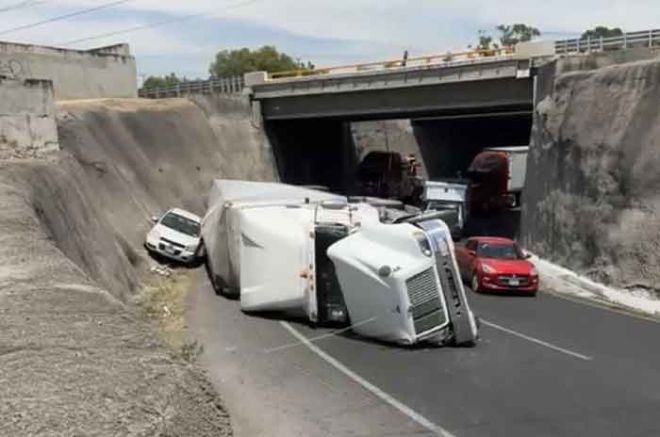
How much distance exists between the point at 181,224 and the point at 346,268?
14.9 m

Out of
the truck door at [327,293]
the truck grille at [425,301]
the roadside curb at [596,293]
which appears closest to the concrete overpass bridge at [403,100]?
the roadside curb at [596,293]

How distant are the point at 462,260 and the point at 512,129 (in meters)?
42.0

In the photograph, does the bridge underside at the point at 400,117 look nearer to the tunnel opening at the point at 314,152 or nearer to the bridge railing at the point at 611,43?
the tunnel opening at the point at 314,152

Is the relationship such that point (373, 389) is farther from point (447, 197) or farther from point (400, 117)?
point (400, 117)

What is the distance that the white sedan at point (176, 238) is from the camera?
98.9 ft

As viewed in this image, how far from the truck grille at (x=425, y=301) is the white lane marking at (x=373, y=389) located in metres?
1.92

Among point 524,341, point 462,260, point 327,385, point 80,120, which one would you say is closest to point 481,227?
point 462,260

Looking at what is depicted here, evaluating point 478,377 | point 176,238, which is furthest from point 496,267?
point 478,377

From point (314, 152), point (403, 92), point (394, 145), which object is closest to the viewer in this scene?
point (403, 92)

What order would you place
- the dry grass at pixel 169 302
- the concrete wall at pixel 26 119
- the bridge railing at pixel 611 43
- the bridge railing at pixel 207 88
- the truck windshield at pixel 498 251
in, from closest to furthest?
the dry grass at pixel 169 302 < the truck windshield at pixel 498 251 < the concrete wall at pixel 26 119 < the bridge railing at pixel 611 43 < the bridge railing at pixel 207 88

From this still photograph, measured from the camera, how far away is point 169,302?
23469 millimetres

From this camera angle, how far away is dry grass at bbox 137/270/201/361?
18.3 metres

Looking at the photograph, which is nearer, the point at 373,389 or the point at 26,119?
the point at 373,389

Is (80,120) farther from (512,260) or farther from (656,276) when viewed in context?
(656,276)
